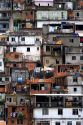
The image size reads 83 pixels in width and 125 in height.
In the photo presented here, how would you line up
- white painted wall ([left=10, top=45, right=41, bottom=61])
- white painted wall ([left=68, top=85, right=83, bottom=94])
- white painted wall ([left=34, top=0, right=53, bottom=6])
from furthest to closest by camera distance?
white painted wall ([left=34, top=0, right=53, bottom=6]) < white painted wall ([left=10, top=45, right=41, bottom=61]) < white painted wall ([left=68, top=85, right=83, bottom=94])

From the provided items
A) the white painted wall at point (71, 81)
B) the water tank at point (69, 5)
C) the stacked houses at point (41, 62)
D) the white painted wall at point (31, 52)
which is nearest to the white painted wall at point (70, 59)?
the stacked houses at point (41, 62)

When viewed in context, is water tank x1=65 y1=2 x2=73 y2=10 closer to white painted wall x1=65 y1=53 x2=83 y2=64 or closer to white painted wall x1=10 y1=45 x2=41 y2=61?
white painted wall x1=10 y1=45 x2=41 y2=61

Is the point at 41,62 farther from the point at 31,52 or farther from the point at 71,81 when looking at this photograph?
the point at 71,81

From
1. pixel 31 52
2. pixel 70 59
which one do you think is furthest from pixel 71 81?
pixel 31 52

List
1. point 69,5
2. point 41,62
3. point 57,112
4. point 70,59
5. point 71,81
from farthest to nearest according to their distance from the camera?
point 69,5
point 41,62
point 70,59
point 71,81
point 57,112

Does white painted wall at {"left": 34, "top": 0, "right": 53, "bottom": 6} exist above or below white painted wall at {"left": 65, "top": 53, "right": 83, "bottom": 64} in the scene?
above

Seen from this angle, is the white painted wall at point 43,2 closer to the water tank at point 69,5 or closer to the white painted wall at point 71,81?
the water tank at point 69,5

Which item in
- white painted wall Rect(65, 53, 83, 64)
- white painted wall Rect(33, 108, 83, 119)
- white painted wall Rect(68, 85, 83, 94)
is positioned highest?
white painted wall Rect(65, 53, 83, 64)

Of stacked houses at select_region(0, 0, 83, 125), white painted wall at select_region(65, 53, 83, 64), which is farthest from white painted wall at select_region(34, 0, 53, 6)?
white painted wall at select_region(65, 53, 83, 64)

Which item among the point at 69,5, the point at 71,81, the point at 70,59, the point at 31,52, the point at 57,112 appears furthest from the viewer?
the point at 69,5
